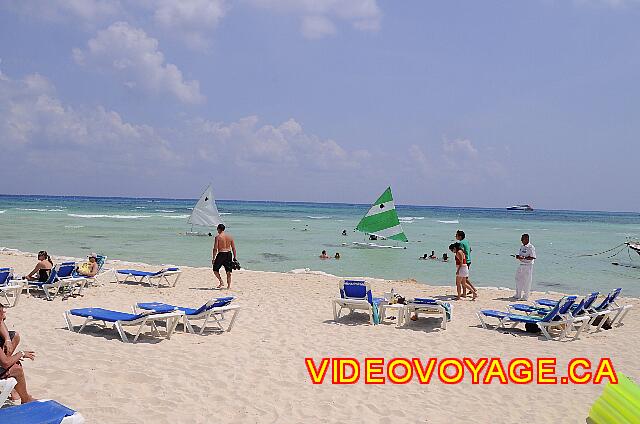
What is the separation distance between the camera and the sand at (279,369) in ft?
16.4

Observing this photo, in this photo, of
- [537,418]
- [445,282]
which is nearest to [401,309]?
[537,418]

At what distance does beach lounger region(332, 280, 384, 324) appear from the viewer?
29.7 feet

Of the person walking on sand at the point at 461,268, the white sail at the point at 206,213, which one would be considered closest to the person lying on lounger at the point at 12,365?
the person walking on sand at the point at 461,268

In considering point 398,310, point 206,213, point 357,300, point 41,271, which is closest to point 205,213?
point 206,213

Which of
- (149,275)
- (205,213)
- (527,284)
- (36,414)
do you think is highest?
(205,213)

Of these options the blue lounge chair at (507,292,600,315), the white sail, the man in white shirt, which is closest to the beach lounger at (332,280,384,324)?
the blue lounge chair at (507,292,600,315)

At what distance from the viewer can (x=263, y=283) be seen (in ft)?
44.8

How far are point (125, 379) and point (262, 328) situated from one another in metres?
3.16

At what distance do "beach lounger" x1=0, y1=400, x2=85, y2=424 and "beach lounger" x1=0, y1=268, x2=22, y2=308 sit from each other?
254 inches

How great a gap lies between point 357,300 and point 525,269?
16.3 feet

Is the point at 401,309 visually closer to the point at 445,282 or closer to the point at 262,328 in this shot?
the point at 262,328

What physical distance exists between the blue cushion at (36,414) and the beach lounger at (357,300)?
229 inches

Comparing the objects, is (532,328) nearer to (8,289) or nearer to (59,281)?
(59,281)

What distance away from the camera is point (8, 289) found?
30.7 feet
